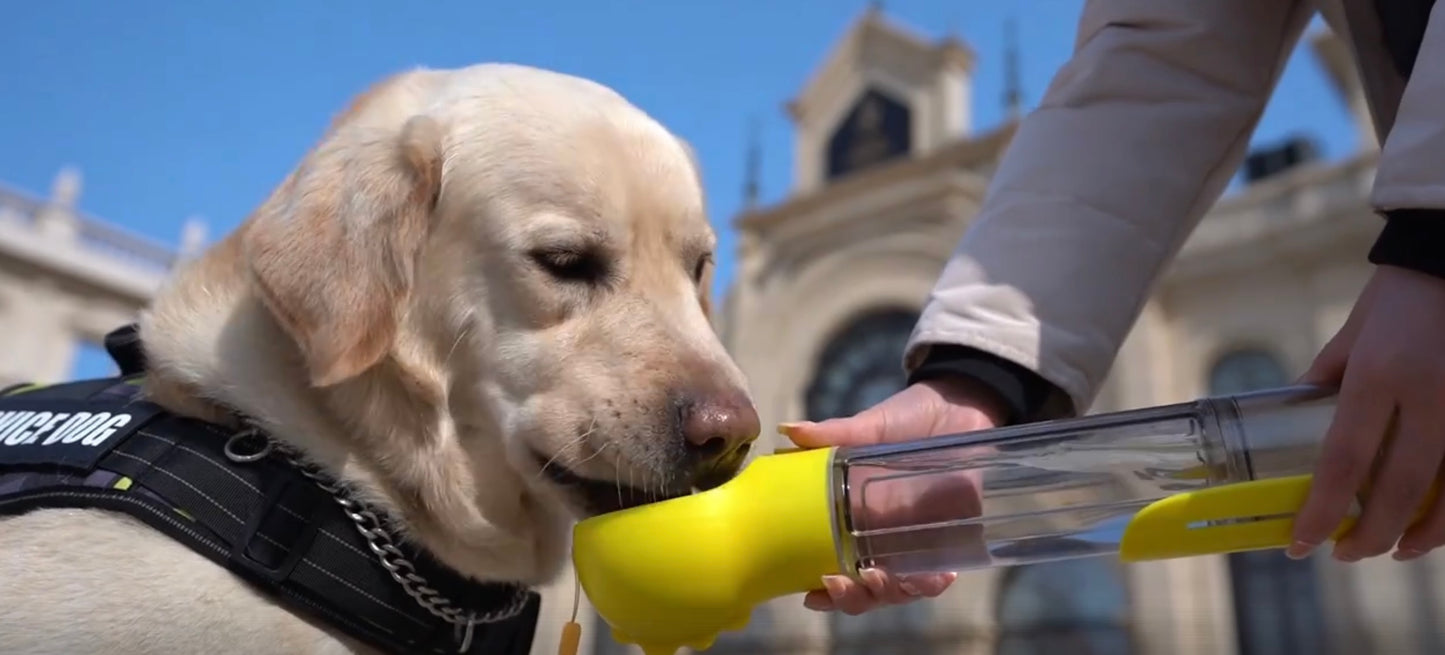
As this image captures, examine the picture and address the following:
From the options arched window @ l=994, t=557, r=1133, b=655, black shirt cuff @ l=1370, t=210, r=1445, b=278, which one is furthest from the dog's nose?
arched window @ l=994, t=557, r=1133, b=655

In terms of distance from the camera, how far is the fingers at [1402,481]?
0.93 metres

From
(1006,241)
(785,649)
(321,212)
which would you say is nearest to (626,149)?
(321,212)

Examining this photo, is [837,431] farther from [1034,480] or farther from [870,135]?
[870,135]

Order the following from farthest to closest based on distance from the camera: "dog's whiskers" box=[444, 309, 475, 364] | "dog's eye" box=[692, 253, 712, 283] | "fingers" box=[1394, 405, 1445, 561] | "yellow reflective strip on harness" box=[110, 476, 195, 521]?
1. "dog's eye" box=[692, 253, 712, 283]
2. "dog's whiskers" box=[444, 309, 475, 364]
3. "yellow reflective strip on harness" box=[110, 476, 195, 521]
4. "fingers" box=[1394, 405, 1445, 561]

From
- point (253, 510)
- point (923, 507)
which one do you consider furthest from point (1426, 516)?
point (253, 510)

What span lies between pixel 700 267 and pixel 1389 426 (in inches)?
43.1

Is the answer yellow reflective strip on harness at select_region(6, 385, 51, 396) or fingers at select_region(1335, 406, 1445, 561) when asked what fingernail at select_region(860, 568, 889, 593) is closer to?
fingers at select_region(1335, 406, 1445, 561)

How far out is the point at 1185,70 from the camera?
1.54 m

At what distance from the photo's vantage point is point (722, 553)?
3.73ft

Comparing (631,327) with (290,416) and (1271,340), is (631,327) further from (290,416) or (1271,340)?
(1271,340)

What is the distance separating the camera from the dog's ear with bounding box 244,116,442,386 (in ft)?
4.68

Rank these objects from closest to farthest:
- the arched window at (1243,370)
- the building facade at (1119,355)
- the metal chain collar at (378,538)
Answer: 1. the metal chain collar at (378,538)
2. the building facade at (1119,355)
3. the arched window at (1243,370)

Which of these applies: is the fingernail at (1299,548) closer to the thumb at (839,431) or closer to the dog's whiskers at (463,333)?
the thumb at (839,431)

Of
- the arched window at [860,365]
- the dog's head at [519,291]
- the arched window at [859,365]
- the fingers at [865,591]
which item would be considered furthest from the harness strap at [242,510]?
the arched window at [859,365]
